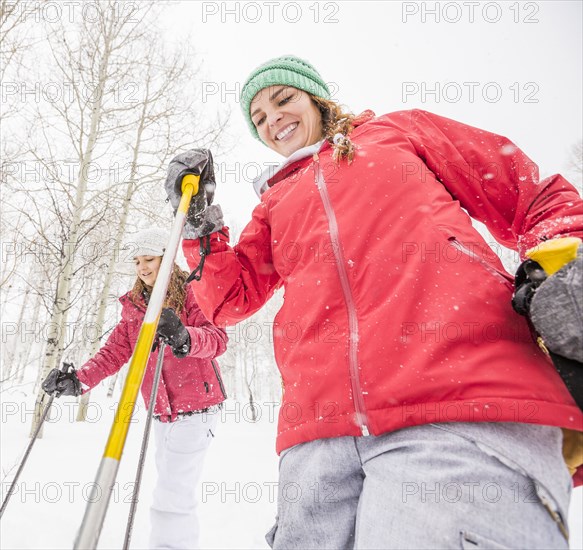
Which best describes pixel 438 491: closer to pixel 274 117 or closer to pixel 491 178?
pixel 491 178

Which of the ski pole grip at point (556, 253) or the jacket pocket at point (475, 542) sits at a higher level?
the ski pole grip at point (556, 253)

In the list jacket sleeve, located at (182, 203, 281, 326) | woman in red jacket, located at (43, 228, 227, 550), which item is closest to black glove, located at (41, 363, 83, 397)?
woman in red jacket, located at (43, 228, 227, 550)

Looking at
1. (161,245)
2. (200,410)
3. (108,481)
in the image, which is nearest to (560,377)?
(108,481)

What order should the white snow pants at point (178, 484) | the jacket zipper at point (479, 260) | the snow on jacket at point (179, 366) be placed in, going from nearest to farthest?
the jacket zipper at point (479, 260), the white snow pants at point (178, 484), the snow on jacket at point (179, 366)

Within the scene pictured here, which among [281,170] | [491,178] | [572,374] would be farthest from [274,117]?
[572,374]

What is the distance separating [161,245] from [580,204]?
3.03 metres

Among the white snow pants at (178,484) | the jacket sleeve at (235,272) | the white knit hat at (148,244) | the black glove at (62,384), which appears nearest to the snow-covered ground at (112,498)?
the white snow pants at (178,484)

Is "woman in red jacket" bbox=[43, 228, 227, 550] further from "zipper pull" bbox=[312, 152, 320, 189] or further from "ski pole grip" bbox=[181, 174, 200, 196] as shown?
"zipper pull" bbox=[312, 152, 320, 189]

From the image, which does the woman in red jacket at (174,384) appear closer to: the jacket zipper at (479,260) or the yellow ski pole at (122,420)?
the yellow ski pole at (122,420)

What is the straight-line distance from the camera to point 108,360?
3.43m

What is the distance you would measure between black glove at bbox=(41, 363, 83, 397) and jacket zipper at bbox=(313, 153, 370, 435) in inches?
118

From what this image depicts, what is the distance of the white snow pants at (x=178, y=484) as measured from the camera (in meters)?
2.81

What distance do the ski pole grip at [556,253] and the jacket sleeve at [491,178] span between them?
0.19 m

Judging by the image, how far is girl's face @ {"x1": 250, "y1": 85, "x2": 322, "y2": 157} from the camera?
1.85 m
